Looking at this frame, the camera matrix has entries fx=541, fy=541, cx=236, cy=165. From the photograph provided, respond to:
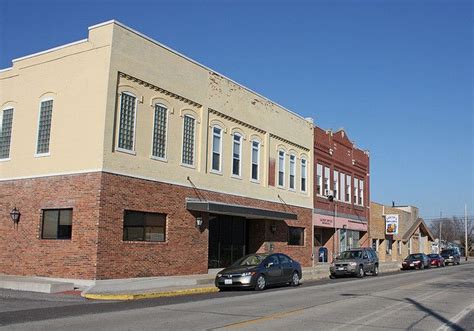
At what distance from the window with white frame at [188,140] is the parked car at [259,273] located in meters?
5.94

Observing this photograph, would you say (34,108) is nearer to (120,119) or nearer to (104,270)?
(120,119)

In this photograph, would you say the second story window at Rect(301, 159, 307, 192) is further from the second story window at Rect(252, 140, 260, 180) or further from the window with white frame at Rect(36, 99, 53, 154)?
the window with white frame at Rect(36, 99, 53, 154)

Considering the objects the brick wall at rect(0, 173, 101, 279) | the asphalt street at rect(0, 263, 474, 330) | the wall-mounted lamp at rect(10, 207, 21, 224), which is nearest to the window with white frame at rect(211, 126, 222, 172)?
the brick wall at rect(0, 173, 101, 279)

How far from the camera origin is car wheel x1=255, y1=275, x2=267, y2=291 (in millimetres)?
20652

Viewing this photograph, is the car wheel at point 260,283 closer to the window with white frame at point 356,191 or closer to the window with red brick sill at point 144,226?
the window with red brick sill at point 144,226

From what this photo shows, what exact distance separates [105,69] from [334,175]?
25246mm

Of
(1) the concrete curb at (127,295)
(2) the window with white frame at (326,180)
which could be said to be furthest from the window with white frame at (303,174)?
(1) the concrete curb at (127,295)

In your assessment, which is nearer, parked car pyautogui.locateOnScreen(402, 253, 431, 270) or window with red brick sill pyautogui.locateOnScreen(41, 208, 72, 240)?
window with red brick sill pyautogui.locateOnScreen(41, 208, 72, 240)

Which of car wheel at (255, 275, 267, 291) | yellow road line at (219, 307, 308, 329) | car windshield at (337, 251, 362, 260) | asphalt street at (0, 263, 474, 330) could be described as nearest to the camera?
yellow road line at (219, 307, 308, 329)

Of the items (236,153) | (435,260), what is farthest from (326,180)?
(435,260)

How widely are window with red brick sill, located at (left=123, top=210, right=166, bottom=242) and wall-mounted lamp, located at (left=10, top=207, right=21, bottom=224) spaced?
4859mm

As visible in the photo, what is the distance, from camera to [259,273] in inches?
816

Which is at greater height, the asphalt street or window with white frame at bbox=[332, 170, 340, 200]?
window with white frame at bbox=[332, 170, 340, 200]

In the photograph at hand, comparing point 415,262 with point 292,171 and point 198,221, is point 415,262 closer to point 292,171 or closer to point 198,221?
point 292,171
